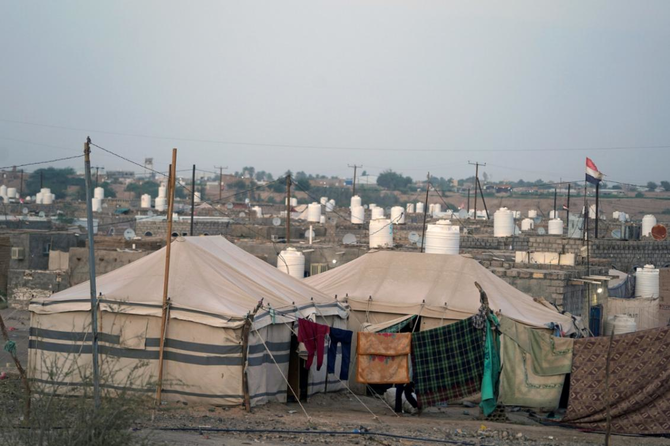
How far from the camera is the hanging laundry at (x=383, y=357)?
11.8 metres

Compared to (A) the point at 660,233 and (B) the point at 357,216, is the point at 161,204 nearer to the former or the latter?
(B) the point at 357,216

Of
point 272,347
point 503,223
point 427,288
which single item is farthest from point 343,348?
point 503,223

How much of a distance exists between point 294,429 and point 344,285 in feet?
16.9

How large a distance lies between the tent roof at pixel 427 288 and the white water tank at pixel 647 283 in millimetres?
10420

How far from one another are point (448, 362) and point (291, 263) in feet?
26.8

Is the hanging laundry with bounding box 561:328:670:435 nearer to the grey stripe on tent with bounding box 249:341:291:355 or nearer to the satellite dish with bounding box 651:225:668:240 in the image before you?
the grey stripe on tent with bounding box 249:341:291:355

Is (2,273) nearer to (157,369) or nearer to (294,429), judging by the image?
(157,369)

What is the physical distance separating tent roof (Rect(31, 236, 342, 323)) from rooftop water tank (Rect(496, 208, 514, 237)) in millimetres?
17993

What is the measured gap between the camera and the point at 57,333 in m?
11.8

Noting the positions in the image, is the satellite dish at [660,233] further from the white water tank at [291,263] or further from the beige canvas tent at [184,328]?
the beige canvas tent at [184,328]

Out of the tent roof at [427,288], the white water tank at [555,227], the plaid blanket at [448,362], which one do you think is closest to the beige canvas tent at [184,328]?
the plaid blanket at [448,362]

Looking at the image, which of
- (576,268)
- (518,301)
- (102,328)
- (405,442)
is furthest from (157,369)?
(576,268)

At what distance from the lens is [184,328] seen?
1132 centimetres

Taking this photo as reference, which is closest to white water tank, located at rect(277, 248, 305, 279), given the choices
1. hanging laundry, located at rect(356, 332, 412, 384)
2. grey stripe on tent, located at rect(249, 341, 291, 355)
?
grey stripe on tent, located at rect(249, 341, 291, 355)
